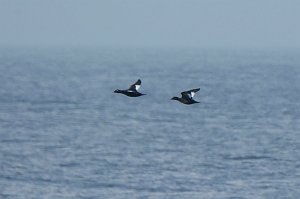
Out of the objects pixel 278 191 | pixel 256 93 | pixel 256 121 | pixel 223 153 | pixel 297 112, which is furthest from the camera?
pixel 256 93

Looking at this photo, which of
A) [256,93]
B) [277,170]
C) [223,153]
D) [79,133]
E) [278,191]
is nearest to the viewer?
[278,191]

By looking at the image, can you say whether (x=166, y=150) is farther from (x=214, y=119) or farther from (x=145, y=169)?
(x=214, y=119)

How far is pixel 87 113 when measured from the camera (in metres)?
130

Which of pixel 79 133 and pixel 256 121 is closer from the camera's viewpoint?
pixel 79 133

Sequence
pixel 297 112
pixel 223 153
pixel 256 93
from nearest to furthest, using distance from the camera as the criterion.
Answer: pixel 223 153 < pixel 297 112 < pixel 256 93

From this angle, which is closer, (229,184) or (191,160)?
(229,184)

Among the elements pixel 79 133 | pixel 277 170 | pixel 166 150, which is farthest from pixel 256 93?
pixel 277 170

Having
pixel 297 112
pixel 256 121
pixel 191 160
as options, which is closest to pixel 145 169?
pixel 191 160

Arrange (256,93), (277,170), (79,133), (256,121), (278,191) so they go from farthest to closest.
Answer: (256,93), (256,121), (79,133), (277,170), (278,191)

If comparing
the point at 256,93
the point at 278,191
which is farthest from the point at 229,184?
the point at 256,93

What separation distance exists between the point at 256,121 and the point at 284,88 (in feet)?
187

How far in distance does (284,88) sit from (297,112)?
47.9 meters

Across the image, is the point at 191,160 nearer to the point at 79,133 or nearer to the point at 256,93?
the point at 79,133

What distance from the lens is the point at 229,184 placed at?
7500 cm
